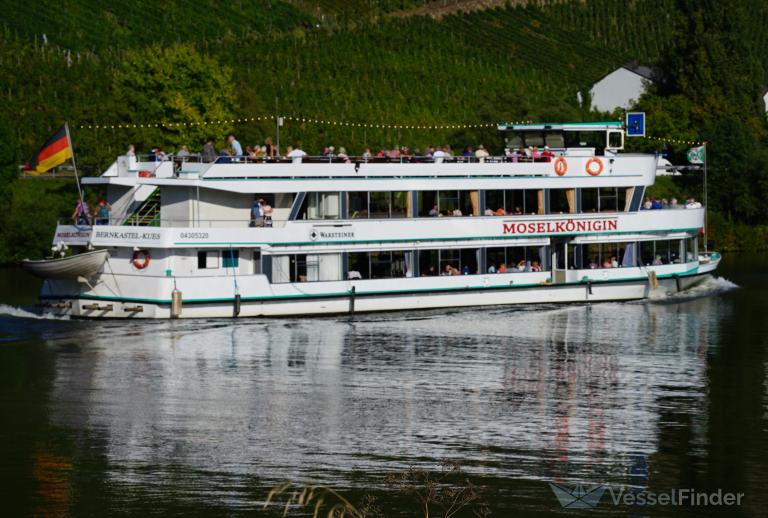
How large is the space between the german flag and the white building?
2471 inches

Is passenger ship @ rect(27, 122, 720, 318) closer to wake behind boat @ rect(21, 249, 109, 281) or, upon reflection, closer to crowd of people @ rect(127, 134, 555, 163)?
wake behind boat @ rect(21, 249, 109, 281)

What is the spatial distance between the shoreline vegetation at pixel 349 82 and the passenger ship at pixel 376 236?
17.0 meters

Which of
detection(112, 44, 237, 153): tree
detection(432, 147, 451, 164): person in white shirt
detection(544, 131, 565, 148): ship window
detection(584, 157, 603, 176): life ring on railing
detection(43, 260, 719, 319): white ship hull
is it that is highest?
detection(112, 44, 237, 153): tree

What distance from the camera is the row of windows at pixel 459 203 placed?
47.5 metres

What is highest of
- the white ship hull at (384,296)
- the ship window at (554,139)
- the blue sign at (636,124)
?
the blue sign at (636,124)

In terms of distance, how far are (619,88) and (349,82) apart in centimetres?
2326

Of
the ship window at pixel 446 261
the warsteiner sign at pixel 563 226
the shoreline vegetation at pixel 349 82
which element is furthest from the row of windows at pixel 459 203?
the shoreline vegetation at pixel 349 82

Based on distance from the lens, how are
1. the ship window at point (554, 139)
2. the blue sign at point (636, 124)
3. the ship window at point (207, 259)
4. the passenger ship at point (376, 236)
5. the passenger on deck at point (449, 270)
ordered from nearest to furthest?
the passenger ship at point (376, 236) → the ship window at point (207, 259) → the passenger on deck at point (449, 270) → the ship window at point (554, 139) → the blue sign at point (636, 124)

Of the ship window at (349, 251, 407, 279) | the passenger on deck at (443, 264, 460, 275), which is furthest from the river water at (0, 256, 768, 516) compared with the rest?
the passenger on deck at (443, 264, 460, 275)

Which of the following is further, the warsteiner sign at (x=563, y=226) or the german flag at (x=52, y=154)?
the warsteiner sign at (x=563, y=226)

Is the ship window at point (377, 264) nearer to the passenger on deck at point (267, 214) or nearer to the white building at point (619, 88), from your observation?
the passenger on deck at point (267, 214)

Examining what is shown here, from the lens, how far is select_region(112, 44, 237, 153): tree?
244 feet

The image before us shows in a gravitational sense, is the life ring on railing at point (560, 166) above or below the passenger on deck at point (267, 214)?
above

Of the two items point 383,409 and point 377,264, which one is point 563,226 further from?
point 383,409
